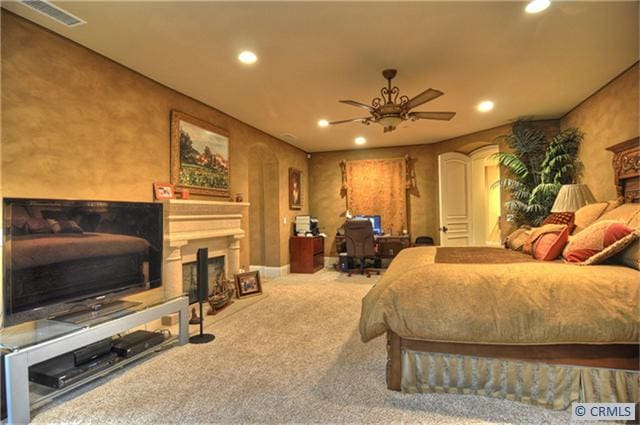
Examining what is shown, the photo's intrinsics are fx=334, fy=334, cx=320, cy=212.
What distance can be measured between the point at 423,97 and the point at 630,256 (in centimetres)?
189

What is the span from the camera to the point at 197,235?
396 centimetres

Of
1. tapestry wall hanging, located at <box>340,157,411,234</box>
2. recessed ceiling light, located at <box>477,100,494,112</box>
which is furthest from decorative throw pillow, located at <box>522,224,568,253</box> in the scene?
tapestry wall hanging, located at <box>340,157,411,234</box>

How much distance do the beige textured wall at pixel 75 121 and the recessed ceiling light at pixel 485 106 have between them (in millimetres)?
3811

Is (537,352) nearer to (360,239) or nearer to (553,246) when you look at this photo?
(553,246)

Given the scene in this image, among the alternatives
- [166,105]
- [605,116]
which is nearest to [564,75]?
[605,116]

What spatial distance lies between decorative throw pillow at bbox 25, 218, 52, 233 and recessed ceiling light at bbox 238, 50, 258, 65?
79.0 inches

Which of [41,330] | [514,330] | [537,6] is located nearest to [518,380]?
[514,330]

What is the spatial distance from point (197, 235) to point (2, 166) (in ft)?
6.21

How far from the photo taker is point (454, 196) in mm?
6543

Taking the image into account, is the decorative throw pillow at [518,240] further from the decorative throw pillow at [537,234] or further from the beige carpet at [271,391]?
the beige carpet at [271,391]

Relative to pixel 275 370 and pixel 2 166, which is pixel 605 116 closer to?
pixel 275 370

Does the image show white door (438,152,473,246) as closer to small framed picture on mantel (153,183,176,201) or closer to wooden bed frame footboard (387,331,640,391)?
wooden bed frame footboard (387,331,640,391)

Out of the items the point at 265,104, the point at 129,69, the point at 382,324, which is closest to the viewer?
the point at 382,324

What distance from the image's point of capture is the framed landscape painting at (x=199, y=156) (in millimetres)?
3830
